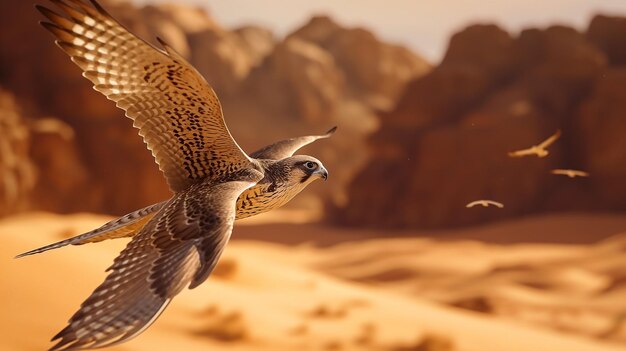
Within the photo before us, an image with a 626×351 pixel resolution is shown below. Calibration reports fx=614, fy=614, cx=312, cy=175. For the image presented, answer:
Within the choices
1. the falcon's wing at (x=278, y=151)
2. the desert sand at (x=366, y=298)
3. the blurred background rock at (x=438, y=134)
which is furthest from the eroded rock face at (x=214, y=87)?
the falcon's wing at (x=278, y=151)

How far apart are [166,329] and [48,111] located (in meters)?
10.9

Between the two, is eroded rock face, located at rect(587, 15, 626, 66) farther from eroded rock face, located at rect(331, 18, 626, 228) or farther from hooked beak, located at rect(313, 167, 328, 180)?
hooked beak, located at rect(313, 167, 328, 180)

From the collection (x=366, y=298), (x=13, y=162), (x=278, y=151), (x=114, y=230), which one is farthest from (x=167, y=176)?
(x=13, y=162)

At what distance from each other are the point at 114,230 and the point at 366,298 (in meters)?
5.12

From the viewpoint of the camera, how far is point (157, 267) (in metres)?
1.78

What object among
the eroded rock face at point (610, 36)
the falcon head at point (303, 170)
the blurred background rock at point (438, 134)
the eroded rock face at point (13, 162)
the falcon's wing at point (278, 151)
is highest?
the eroded rock face at point (610, 36)

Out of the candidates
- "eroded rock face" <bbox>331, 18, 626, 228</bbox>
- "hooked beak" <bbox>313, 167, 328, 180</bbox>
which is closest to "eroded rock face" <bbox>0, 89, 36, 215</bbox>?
"eroded rock face" <bbox>331, 18, 626, 228</bbox>

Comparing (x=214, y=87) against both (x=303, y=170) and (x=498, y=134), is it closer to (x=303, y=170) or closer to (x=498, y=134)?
(x=498, y=134)

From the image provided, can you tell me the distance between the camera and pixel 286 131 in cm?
2825

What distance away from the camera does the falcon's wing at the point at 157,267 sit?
5.02 feet

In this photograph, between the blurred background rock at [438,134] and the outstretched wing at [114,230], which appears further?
the blurred background rock at [438,134]

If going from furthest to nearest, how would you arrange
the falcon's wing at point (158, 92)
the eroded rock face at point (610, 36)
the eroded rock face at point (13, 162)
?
the eroded rock face at point (610, 36)
the eroded rock face at point (13, 162)
the falcon's wing at point (158, 92)

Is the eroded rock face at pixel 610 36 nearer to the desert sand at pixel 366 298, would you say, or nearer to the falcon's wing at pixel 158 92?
the desert sand at pixel 366 298

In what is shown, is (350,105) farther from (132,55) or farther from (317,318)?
(132,55)
